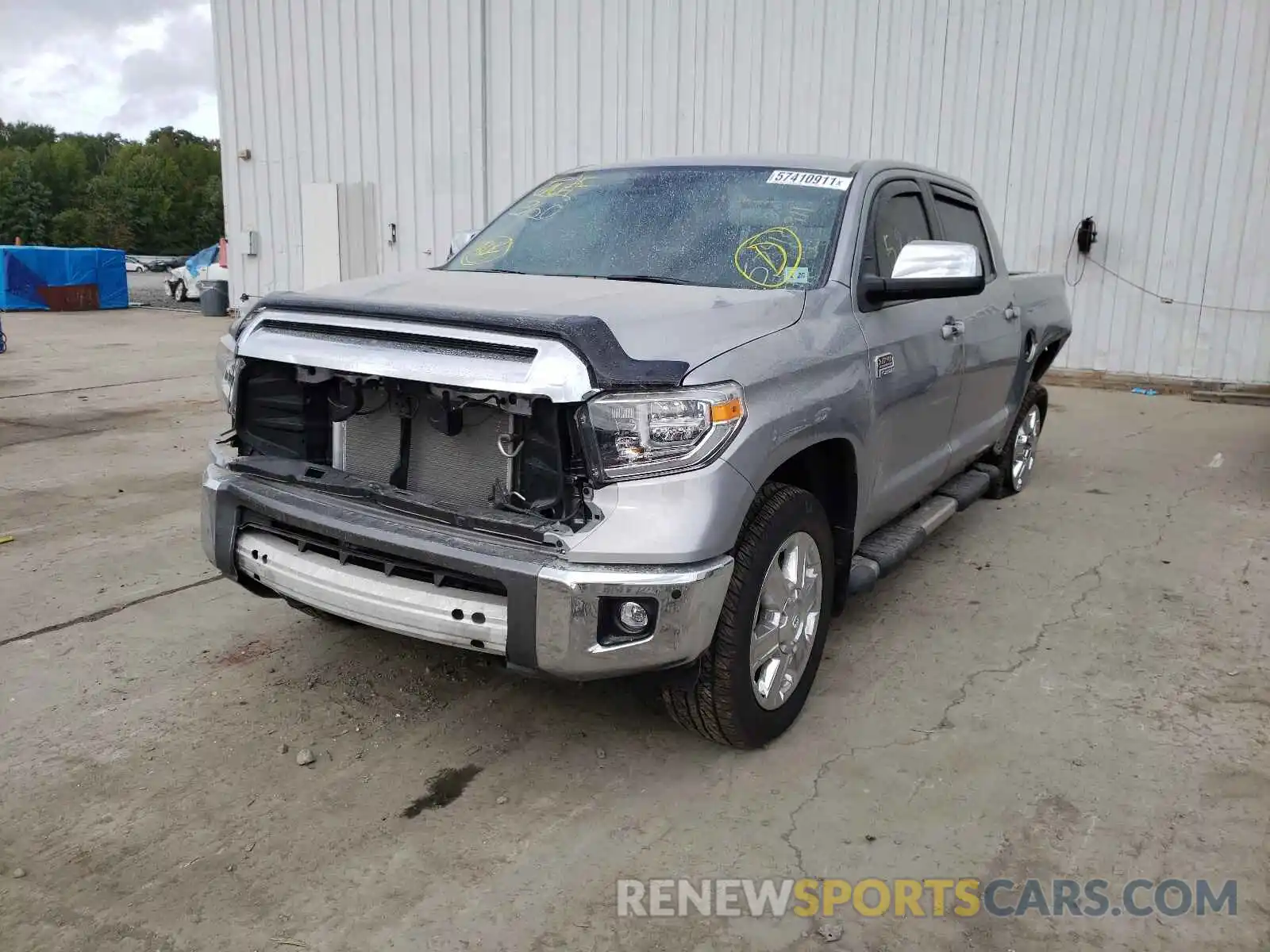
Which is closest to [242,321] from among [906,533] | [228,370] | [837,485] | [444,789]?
[228,370]

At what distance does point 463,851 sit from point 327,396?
1505mm

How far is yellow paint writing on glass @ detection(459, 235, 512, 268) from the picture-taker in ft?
13.9

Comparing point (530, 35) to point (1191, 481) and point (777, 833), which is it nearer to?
point (1191, 481)

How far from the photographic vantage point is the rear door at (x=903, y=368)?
3.74m

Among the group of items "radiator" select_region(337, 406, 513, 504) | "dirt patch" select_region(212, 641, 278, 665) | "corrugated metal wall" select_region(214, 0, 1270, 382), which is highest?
"corrugated metal wall" select_region(214, 0, 1270, 382)

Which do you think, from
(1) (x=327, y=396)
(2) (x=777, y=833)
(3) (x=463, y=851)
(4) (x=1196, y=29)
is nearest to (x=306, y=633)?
(1) (x=327, y=396)

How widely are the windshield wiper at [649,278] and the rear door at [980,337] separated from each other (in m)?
1.46

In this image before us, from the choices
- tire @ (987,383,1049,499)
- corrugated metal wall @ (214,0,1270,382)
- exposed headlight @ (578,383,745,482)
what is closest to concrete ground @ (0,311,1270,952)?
exposed headlight @ (578,383,745,482)

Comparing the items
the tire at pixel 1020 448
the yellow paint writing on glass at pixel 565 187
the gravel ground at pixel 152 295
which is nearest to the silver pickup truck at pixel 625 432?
the yellow paint writing on glass at pixel 565 187

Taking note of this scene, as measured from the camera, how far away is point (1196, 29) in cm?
1098

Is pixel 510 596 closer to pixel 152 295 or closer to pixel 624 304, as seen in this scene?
pixel 624 304

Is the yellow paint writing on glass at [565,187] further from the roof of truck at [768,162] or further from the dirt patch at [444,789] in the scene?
the dirt patch at [444,789]

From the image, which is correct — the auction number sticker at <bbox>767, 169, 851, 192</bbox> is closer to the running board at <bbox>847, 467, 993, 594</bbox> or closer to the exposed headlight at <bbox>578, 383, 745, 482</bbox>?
the running board at <bbox>847, 467, 993, 594</bbox>

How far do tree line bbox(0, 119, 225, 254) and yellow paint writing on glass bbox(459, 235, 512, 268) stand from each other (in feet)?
227
